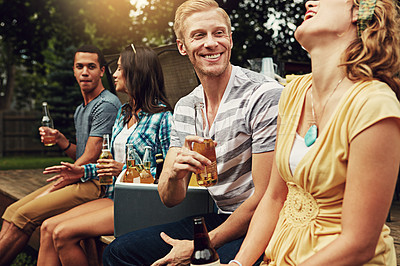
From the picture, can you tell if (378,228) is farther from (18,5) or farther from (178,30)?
(18,5)

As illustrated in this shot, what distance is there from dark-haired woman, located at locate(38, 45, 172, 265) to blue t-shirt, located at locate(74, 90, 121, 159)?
36 cm

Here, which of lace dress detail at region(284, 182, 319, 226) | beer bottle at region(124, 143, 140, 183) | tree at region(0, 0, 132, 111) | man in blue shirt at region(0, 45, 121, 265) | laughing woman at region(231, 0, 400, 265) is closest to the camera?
laughing woman at region(231, 0, 400, 265)

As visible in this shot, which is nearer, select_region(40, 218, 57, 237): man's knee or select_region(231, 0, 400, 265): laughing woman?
select_region(231, 0, 400, 265): laughing woman

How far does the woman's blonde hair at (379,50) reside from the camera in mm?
1420

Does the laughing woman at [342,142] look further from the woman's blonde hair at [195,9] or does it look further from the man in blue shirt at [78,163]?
the man in blue shirt at [78,163]

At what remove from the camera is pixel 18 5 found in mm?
16156

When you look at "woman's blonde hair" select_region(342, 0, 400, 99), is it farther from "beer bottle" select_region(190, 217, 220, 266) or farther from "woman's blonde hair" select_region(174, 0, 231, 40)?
"woman's blonde hair" select_region(174, 0, 231, 40)

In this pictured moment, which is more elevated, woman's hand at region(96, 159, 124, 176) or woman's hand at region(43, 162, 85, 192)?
woman's hand at region(96, 159, 124, 176)

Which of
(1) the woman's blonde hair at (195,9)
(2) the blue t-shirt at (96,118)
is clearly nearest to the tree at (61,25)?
(2) the blue t-shirt at (96,118)

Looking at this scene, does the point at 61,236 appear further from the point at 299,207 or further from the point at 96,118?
the point at 299,207

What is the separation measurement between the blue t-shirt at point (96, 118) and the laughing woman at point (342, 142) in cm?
263

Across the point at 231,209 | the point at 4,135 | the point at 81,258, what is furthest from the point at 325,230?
the point at 4,135

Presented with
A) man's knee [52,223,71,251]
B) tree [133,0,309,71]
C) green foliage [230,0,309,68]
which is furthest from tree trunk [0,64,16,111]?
man's knee [52,223,71,251]

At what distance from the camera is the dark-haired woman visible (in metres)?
3.19
